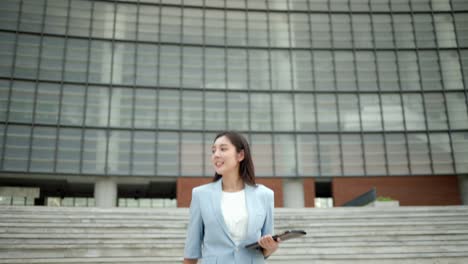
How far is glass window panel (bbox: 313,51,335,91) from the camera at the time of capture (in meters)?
27.8

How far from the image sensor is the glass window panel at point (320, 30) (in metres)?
28.1

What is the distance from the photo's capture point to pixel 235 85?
89.5 feet

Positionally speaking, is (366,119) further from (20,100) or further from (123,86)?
(20,100)

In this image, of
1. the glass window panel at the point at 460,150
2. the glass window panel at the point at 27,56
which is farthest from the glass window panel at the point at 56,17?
the glass window panel at the point at 460,150

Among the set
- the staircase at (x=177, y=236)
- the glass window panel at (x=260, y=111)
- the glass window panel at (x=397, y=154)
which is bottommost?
the staircase at (x=177, y=236)

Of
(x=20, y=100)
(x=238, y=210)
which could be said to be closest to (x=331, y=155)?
(x=20, y=100)

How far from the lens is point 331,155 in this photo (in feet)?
Answer: 89.0

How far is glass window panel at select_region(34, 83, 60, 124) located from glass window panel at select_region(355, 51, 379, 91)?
17352 millimetres

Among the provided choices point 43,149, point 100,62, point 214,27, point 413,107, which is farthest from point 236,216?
point 413,107

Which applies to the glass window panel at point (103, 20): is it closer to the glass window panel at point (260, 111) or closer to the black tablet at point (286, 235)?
the glass window panel at point (260, 111)

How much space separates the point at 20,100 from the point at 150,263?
16.1 m

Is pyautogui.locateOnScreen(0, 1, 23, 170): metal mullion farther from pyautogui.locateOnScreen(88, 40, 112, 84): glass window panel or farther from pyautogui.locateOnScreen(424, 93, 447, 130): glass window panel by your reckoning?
pyautogui.locateOnScreen(424, 93, 447, 130): glass window panel

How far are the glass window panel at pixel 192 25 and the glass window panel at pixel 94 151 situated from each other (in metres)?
7.43

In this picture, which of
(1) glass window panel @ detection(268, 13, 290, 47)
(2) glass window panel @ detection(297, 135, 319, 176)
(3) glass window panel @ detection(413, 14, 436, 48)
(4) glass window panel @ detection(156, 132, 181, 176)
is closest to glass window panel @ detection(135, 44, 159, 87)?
(4) glass window panel @ detection(156, 132, 181, 176)
